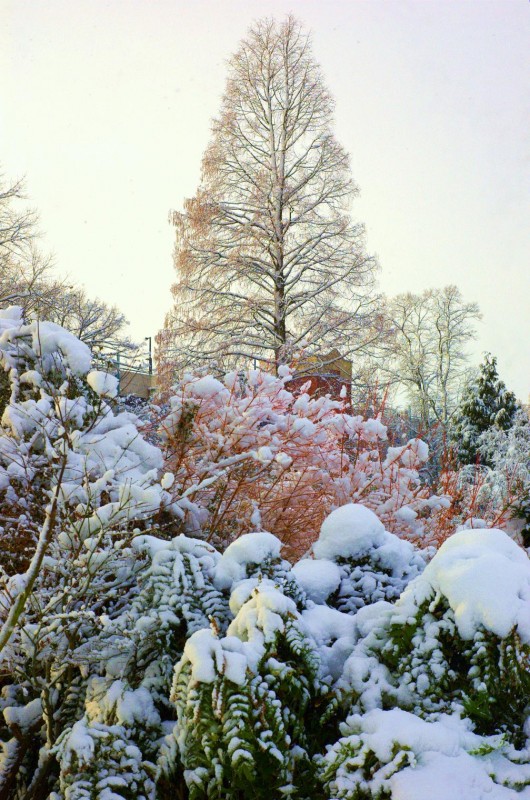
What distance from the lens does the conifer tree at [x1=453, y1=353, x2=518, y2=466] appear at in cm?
1752

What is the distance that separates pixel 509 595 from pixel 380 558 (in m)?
0.82

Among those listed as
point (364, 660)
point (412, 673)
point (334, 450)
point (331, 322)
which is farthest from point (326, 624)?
point (331, 322)

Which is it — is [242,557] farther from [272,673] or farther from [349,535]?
[272,673]

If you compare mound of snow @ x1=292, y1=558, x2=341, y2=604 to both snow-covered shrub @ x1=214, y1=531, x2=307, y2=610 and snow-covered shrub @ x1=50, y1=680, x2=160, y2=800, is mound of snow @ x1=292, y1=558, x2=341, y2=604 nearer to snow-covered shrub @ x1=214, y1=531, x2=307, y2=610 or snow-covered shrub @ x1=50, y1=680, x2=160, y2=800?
snow-covered shrub @ x1=214, y1=531, x2=307, y2=610

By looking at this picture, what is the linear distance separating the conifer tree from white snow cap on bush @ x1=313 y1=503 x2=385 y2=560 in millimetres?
16005

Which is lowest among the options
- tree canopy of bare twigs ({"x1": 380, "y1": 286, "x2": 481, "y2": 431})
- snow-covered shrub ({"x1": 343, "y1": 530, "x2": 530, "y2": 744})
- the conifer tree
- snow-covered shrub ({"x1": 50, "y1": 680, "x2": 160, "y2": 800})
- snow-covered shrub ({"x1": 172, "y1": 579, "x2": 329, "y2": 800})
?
snow-covered shrub ({"x1": 50, "y1": 680, "x2": 160, "y2": 800})

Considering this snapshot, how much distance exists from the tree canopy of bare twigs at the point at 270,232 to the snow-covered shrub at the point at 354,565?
980cm

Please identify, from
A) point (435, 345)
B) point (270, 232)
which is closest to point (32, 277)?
point (270, 232)

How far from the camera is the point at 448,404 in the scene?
932 inches

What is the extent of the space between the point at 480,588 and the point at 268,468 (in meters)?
2.34

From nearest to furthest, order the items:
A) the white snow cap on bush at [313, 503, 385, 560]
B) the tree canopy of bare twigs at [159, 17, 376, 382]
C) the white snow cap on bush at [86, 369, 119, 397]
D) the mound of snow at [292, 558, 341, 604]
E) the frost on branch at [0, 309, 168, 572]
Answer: the mound of snow at [292, 558, 341, 604]
the white snow cap on bush at [313, 503, 385, 560]
the frost on branch at [0, 309, 168, 572]
the white snow cap on bush at [86, 369, 119, 397]
the tree canopy of bare twigs at [159, 17, 376, 382]

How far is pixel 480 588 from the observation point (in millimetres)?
1567

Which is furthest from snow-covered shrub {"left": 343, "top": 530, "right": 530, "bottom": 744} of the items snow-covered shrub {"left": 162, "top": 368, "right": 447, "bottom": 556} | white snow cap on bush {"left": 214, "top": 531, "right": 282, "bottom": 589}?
snow-covered shrub {"left": 162, "top": 368, "right": 447, "bottom": 556}

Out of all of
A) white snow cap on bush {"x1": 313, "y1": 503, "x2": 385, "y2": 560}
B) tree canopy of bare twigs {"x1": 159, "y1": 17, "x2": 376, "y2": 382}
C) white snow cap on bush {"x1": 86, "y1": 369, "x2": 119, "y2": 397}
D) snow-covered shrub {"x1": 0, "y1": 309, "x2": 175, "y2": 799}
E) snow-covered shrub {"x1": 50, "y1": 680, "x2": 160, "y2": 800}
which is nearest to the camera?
snow-covered shrub {"x1": 50, "y1": 680, "x2": 160, "y2": 800}
